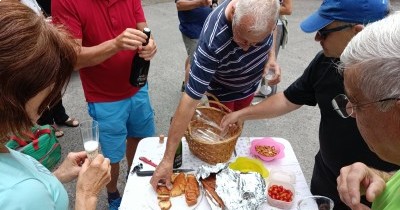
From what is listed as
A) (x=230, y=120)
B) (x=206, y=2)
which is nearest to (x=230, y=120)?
(x=230, y=120)

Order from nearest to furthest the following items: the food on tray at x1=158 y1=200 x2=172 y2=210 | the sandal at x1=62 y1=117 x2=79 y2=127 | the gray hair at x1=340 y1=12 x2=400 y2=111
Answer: the gray hair at x1=340 y1=12 x2=400 y2=111
the food on tray at x1=158 y1=200 x2=172 y2=210
the sandal at x1=62 y1=117 x2=79 y2=127

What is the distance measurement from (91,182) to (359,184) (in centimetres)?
95

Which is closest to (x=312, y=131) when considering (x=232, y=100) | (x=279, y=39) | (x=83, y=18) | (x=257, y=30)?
(x=279, y=39)

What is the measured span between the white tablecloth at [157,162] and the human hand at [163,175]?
0.19 feet

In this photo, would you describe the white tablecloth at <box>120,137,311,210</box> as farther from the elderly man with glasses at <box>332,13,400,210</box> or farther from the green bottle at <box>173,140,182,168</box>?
the elderly man with glasses at <box>332,13,400,210</box>

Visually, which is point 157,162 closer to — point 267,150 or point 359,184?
point 267,150

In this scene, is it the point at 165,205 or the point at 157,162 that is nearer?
the point at 165,205

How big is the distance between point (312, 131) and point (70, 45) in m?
2.82

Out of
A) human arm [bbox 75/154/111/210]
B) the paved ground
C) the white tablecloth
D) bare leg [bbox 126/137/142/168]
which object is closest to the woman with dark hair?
human arm [bbox 75/154/111/210]

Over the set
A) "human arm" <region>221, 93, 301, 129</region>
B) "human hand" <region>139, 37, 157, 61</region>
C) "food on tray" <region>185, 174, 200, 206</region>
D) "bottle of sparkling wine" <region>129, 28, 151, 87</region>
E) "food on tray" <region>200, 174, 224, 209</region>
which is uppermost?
"human hand" <region>139, 37, 157, 61</region>

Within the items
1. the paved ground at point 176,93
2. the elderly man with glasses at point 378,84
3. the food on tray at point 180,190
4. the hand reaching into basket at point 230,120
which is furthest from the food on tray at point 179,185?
the paved ground at point 176,93

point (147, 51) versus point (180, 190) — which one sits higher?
point (147, 51)

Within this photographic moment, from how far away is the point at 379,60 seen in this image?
0.76 metres

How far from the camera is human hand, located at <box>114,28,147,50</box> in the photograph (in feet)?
5.73
